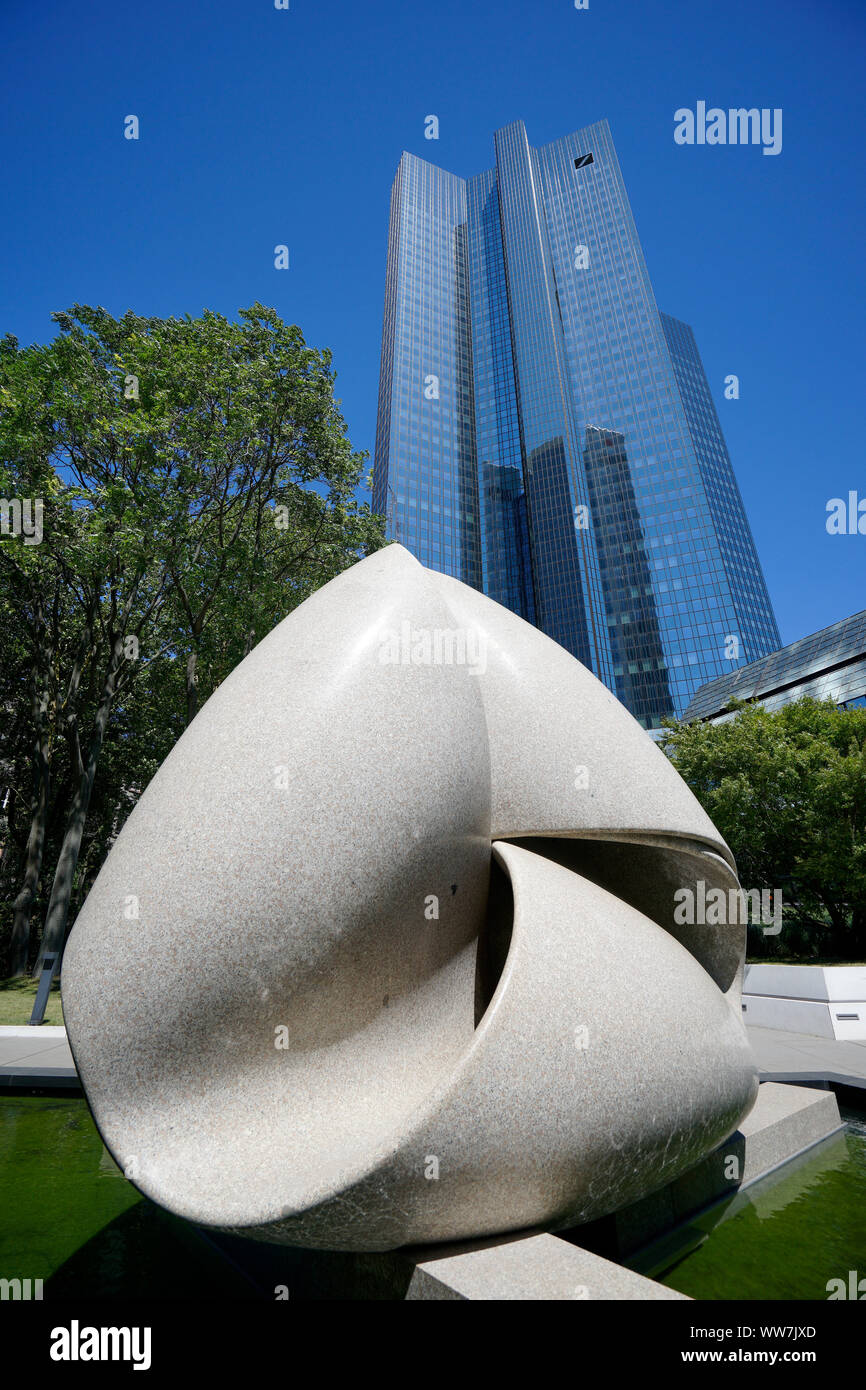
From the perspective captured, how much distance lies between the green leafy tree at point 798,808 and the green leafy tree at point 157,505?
15168 millimetres

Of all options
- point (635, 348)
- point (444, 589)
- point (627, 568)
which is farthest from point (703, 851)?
point (635, 348)

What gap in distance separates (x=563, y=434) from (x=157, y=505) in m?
112

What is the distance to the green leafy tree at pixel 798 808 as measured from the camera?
21.7 meters

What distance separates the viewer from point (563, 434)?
11581 cm

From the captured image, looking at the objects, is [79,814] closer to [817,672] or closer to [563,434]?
[817,672]

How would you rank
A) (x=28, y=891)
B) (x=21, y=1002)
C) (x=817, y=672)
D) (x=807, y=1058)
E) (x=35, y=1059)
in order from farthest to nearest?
(x=817, y=672) < (x=28, y=891) < (x=21, y=1002) < (x=807, y=1058) < (x=35, y=1059)

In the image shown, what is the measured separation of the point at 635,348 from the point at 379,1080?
13175 centimetres

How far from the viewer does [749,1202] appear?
4.68m

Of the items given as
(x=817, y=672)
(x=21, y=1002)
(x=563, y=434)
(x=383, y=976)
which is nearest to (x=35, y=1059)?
(x=383, y=976)

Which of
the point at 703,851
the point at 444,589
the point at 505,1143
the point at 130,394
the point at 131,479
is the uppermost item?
the point at 130,394

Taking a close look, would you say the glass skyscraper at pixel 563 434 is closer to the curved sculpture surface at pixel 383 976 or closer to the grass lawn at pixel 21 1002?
the grass lawn at pixel 21 1002

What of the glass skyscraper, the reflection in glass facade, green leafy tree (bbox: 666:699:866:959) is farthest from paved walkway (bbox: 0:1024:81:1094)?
the glass skyscraper

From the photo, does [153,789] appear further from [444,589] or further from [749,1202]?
[749,1202]
